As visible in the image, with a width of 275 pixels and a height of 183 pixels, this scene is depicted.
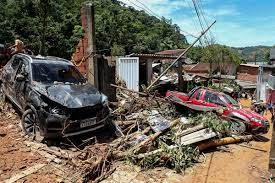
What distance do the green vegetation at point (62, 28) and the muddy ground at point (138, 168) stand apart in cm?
1323

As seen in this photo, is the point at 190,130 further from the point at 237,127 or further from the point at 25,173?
the point at 25,173

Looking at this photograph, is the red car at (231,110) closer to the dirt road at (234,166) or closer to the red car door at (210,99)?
the red car door at (210,99)

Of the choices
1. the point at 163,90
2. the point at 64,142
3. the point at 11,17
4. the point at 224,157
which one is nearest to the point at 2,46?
the point at 64,142

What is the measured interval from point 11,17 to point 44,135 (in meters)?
30.1

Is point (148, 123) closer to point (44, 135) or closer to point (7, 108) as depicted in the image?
point (44, 135)

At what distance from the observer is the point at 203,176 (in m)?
9.09

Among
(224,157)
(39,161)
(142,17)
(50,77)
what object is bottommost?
(224,157)

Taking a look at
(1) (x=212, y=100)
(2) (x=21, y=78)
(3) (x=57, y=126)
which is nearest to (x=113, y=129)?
(3) (x=57, y=126)

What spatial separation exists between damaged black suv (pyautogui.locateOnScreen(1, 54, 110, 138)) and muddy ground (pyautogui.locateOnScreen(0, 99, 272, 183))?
0.61 meters

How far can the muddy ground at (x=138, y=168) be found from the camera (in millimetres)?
7746

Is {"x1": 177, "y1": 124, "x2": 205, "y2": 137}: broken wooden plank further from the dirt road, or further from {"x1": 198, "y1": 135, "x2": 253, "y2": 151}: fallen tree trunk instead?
the dirt road

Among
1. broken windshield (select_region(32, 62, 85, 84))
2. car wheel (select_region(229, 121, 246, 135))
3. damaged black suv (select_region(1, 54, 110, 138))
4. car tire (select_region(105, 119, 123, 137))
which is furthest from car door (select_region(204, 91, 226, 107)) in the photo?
broken windshield (select_region(32, 62, 85, 84))

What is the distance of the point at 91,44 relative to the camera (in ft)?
41.0

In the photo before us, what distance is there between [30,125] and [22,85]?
125cm
